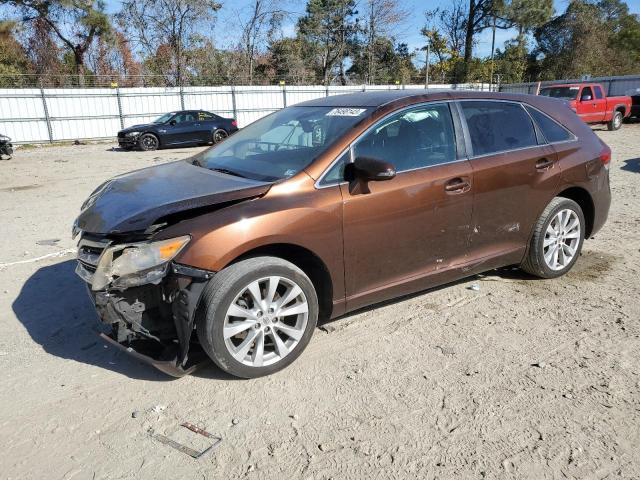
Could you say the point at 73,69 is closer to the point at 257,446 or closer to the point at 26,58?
the point at 26,58

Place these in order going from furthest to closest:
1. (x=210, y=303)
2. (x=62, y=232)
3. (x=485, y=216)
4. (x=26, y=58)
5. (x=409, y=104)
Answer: (x=26, y=58) → (x=62, y=232) → (x=485, y=216) → (x=409, y=104) → (x=210, y=303)

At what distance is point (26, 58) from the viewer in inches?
1427

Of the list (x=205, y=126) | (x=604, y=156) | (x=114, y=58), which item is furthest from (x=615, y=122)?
(x=114, y=58)

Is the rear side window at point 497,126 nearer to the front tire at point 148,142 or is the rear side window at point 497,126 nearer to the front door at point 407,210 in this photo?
the front door at point 407,210

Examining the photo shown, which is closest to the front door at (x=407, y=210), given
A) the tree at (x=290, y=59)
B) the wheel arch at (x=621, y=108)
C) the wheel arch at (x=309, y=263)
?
the wheel arch at (x=309, y=263)

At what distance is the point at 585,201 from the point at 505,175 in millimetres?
1292

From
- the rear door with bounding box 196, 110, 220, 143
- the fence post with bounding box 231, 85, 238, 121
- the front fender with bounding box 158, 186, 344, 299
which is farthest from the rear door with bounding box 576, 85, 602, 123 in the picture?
the front fender with bounding box 158, 186, 344, 299

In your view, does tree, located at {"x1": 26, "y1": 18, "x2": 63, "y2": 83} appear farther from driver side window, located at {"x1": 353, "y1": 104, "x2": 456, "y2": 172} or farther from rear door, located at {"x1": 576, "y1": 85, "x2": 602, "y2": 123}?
driver side window, located at {"x1": 353, "y1": 104, "x2": 456, "y2": 172}

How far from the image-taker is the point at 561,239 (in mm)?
4645

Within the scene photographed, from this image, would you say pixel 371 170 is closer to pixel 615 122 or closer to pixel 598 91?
pixel 598 91

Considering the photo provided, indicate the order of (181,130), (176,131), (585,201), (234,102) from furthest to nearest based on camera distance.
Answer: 1. (234,102)
2. (181,130)
3. (176,131)
4. (585,201)

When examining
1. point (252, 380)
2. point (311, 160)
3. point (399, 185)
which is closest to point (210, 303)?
point (252, 380)

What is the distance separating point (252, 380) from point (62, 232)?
15.1ft

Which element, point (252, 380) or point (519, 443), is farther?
point (252, 380)
